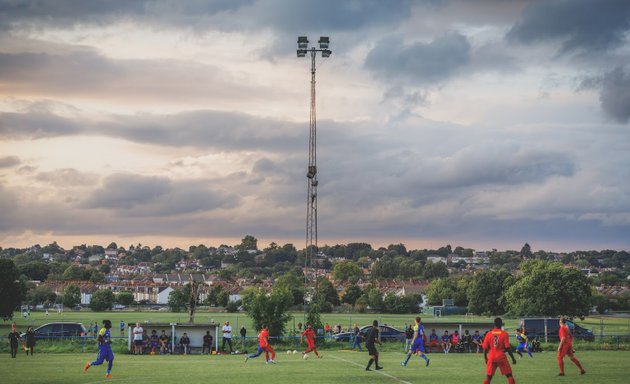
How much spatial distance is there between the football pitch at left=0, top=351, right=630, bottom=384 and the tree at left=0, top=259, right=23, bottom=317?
1862 inches

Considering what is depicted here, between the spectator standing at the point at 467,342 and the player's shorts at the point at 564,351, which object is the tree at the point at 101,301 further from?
the player's shorts at the point at 564,351

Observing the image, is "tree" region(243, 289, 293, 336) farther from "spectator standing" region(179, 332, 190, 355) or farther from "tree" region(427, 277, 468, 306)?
"tree" region(427, 277, 468, 306)

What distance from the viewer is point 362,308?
456 feet

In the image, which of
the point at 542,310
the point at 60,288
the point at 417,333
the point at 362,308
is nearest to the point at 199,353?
the point at 417,333

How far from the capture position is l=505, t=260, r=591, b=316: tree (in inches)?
3538

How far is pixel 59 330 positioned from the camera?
56.5 m

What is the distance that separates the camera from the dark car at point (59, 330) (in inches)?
2181

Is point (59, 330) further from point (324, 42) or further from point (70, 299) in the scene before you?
point (70, 299)

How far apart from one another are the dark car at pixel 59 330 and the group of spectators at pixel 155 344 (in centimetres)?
882

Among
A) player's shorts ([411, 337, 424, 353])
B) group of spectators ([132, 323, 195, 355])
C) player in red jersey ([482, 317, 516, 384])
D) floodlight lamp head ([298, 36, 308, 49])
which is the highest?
floodlight lamp head ([298, 36, 308, 49])

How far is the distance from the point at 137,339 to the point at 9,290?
4640cm

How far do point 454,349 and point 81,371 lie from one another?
2421 cm

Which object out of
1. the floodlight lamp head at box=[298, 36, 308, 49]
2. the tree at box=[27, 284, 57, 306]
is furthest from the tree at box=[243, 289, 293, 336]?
the tree at box=[27, 284, 57, 306]

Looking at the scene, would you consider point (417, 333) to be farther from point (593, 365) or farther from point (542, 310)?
point (542, 310)
